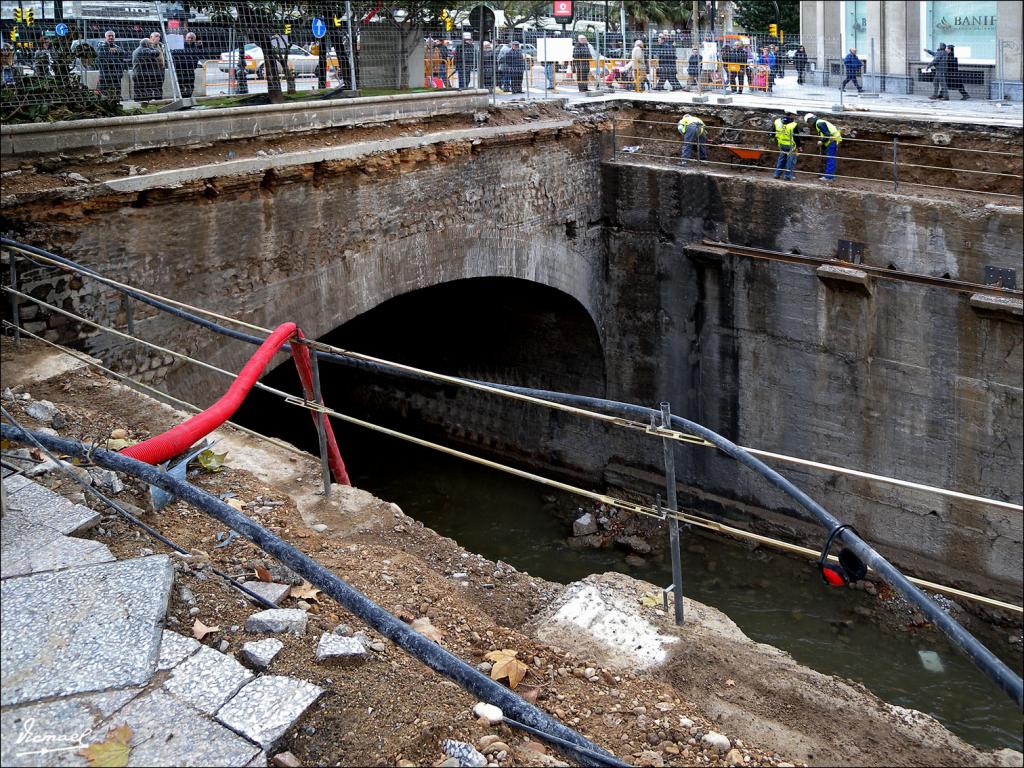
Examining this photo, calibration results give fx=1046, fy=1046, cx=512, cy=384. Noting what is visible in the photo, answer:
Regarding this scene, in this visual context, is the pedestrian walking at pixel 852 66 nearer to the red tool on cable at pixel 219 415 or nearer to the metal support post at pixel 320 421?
the metal support post at pixel 320 421

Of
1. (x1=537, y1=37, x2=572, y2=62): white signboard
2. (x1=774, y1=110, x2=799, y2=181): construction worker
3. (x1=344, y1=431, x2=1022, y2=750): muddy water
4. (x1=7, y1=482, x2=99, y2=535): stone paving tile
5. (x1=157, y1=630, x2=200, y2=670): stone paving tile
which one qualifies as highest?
(x1=537, y1=37, x2=572, y2=62): white signboard

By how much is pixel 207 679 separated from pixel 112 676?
1.02 ft

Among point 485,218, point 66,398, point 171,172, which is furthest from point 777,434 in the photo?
point 66,398

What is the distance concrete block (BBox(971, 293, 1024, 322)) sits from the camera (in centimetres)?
1176

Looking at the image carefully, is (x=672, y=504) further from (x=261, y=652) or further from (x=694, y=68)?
(x=694, y=68)

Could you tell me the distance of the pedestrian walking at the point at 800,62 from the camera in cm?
2459

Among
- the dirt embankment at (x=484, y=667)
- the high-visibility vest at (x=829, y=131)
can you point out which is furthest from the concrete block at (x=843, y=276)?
the dirt embankment at (x=484, y=667)

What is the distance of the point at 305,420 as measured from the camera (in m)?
17.9

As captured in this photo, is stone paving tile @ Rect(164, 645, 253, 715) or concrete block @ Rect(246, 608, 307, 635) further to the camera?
concrete block @ Rect(246, 608, 307, 635)

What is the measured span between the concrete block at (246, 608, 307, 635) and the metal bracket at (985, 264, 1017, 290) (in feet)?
34.2

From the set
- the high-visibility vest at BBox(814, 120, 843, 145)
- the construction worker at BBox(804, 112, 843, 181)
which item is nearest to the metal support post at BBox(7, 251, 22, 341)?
the construction worker at BBox(804, 112, 843, 181)

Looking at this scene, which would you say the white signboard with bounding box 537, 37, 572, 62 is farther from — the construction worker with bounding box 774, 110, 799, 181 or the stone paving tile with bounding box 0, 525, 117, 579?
the stone paving tile with bounding box 0, 525, 117, 579

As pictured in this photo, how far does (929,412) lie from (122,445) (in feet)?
32.8

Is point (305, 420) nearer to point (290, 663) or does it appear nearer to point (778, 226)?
point (778, 226)
